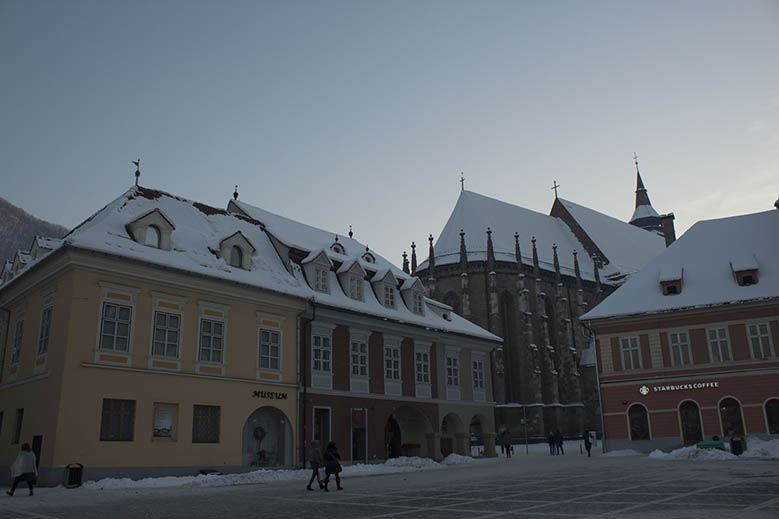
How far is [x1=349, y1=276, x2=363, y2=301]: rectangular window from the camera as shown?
3152cm

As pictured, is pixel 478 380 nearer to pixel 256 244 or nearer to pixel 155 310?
pixel 256 244

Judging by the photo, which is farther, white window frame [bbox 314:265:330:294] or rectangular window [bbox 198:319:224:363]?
white window frame [bbox 314:265:330:294]

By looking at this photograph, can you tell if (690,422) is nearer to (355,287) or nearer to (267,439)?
(355,287)

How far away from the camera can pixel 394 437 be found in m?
34.8

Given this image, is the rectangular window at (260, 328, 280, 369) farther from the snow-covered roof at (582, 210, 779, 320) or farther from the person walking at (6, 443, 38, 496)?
the snow-covered roof at (582, 210, 779, 320)

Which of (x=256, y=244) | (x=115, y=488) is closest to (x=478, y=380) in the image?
(x=256, y=244)

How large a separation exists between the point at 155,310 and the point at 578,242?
5622 cm

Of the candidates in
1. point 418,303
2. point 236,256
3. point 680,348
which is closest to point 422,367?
point 418,303

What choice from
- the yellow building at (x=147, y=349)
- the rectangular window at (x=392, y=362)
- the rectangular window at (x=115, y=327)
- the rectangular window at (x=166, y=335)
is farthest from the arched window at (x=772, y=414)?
the rectangular window at (x=115, y=327)

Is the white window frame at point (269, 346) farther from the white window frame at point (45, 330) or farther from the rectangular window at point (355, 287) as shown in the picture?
the white window frame at point (45, 330)

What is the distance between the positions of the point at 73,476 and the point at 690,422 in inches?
1166

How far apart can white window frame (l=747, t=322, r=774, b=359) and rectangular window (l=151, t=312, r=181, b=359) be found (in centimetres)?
2840

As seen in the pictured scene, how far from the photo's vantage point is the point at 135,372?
2203 centimetres

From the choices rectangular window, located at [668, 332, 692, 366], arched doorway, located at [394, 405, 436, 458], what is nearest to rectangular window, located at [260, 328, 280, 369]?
arched doorway, located at [394, 405, 436, 458]
